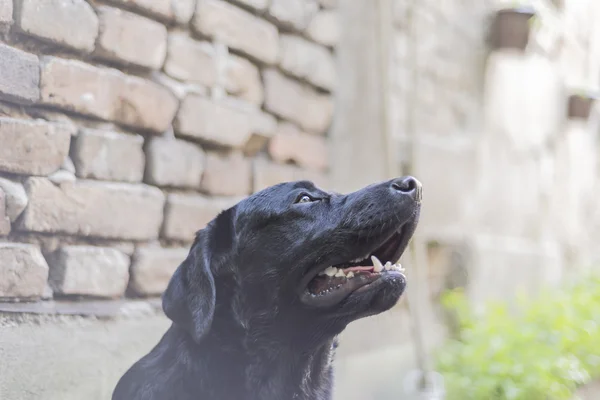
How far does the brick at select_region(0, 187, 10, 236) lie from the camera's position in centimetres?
157

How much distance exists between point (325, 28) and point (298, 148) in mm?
542

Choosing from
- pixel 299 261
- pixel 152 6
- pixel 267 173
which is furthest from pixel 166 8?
pixel 299 261

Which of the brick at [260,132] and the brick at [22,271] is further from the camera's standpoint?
the brick at [260,132]

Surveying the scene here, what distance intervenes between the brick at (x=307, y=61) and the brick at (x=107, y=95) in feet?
2.13

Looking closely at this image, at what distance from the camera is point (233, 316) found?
5.55ft

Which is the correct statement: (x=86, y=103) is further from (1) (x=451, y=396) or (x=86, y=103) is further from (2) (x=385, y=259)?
(1) (x=451, y=396)

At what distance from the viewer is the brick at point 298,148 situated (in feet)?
8.18

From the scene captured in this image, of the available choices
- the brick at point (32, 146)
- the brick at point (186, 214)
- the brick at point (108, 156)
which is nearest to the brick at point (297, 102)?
the brick at point (186, 214)

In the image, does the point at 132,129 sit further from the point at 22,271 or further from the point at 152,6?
the point at 22,271

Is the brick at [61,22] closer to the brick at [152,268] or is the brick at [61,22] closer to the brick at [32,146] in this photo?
the brick at [32,146]

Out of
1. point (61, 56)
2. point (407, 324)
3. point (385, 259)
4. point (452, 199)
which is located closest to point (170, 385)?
point (385, 259)

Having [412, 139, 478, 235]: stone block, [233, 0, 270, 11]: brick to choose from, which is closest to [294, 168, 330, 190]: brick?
[233, 0, 270, 11]: brick

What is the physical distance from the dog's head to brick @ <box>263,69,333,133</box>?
790 millimetres

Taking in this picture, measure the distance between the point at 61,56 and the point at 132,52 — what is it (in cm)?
24
